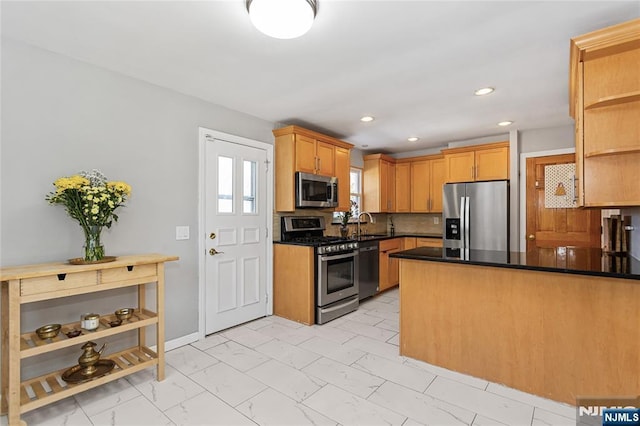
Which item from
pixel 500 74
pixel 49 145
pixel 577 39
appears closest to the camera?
pixel 577 39

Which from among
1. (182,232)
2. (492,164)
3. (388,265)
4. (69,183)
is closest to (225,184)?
(182,232)

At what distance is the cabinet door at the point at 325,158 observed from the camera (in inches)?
165

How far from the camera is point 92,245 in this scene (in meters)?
2.20

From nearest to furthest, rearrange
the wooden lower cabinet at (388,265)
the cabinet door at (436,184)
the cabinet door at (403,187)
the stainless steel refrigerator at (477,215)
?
the stainless steel refrigerator at (477,215)
the wooden lower cabinet at (388,265)
the cabinet door at (436,184)
the cabinet door at (403,187)

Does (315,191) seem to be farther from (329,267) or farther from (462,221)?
(462,221)

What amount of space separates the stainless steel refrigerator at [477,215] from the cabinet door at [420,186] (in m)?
0.82

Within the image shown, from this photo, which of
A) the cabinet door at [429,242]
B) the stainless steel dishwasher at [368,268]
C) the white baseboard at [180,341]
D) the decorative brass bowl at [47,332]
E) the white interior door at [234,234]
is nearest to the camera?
the decorative brass bowl at [47,332]

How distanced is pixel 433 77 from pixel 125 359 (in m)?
3.38

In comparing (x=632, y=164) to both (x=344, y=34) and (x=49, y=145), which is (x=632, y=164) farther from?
(x=49, y=145)

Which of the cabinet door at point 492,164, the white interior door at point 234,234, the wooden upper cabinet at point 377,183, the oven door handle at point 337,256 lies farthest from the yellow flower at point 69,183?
the cabinet door at point 492,164

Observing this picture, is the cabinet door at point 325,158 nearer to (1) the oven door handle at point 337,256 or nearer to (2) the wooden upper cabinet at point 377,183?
(1) the oven door handle at point 337,256

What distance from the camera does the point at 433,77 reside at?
2.69 m

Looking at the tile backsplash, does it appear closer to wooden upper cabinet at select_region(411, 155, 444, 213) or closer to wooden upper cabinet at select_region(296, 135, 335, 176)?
wooden upper cabinet at select_region(411, 155, 444, 213)

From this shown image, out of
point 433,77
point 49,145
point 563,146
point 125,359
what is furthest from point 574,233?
point 49,145
